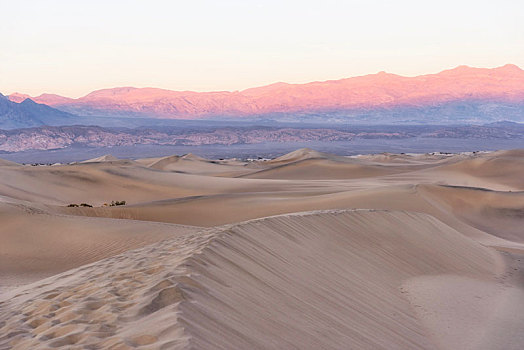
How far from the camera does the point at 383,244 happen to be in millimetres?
11570

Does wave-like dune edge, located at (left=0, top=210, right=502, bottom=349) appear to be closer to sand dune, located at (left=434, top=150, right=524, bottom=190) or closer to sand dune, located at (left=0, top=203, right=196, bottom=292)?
sand dune, located at (left=0, top=203, right=196, bottom=292)

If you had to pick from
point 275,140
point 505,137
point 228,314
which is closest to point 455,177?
point 228,314

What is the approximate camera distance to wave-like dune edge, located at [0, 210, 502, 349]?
4.87 meters

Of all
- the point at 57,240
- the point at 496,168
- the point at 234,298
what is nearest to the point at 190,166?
the point at 496,168

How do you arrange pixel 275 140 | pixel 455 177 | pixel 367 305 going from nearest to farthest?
pixel 367 305 → pixel 455 177 → pixel 275 140

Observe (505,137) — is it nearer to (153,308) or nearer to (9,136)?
(9,136)

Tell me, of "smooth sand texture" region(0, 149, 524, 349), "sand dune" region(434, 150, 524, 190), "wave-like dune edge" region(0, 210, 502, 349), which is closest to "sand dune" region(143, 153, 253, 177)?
"sand dune" region(434, 150, 524, 190)

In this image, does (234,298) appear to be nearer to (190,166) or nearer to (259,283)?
(259,283)

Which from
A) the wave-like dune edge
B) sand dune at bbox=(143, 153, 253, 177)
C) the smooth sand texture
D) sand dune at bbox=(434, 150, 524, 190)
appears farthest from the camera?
sand dune at bbox=(143, 153, 253, 177)

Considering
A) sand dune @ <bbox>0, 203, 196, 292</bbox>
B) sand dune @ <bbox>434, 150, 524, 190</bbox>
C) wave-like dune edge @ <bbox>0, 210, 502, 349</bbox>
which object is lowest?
sand dune @ <bbox>434, 150, 524, 190</bbox>

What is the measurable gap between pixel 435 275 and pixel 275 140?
16307 centimetres

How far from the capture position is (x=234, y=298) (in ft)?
19.4

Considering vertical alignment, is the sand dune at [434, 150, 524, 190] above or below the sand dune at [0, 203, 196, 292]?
→ below

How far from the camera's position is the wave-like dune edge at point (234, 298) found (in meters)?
4.87
